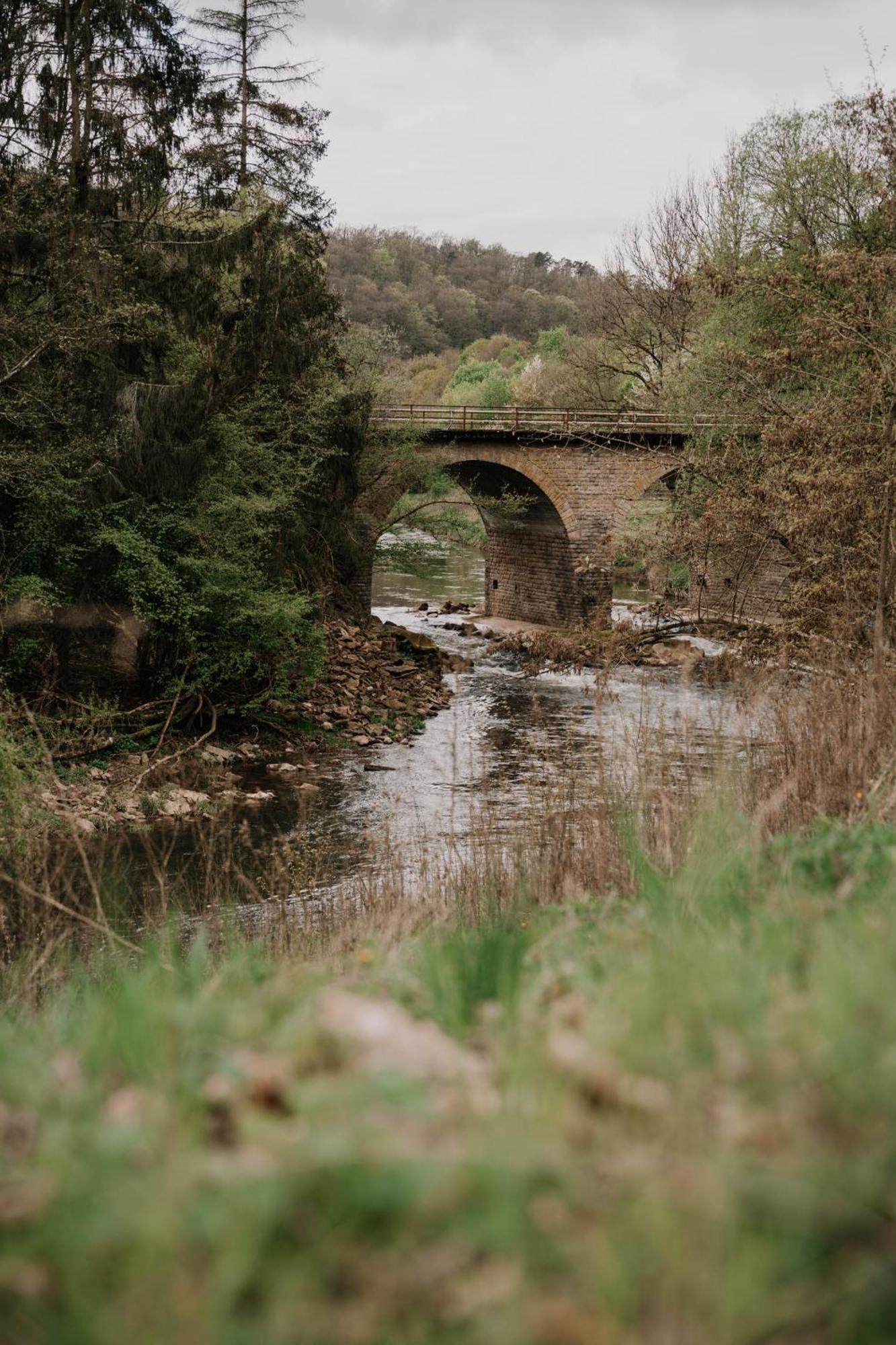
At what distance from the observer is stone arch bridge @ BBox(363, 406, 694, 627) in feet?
98.5

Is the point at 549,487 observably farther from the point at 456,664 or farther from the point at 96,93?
the point at 96,93

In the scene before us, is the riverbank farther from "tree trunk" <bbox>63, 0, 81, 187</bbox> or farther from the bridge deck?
the bridge deck

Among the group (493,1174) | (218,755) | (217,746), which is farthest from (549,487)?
(493,1174)

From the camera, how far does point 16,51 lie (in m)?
13.9

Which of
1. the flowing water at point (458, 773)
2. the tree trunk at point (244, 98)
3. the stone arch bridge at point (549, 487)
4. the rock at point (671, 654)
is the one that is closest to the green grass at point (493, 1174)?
the flowing water at point (458, 773)

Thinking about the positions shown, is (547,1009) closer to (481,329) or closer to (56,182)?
(56,182)

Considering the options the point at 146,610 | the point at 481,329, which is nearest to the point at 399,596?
the point at 146,610

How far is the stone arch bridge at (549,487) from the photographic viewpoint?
98.5 feet

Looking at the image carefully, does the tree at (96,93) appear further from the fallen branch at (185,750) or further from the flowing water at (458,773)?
the flowing water at (458,773)

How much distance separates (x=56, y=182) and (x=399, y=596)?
23.3m

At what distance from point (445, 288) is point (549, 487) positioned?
168ft

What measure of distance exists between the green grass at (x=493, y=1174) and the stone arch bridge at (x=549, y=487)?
2674 cm

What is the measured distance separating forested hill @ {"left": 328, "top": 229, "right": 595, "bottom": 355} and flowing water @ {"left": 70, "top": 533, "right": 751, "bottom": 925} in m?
44.6

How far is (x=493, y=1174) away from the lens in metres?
1.47
